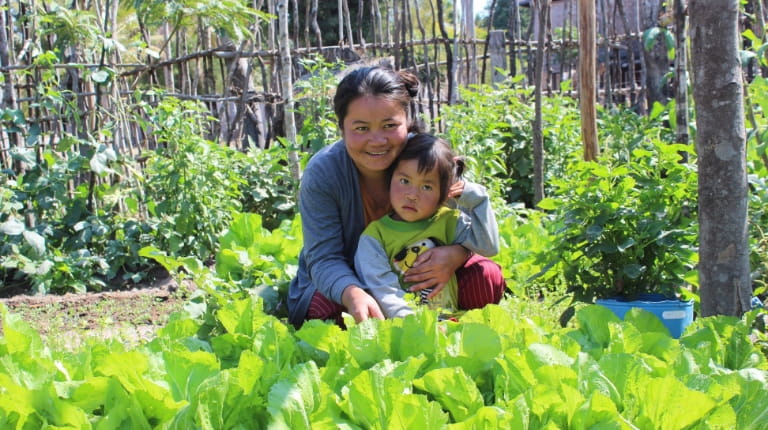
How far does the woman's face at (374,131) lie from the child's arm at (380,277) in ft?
0.90

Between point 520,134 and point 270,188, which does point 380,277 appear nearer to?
point 270,188

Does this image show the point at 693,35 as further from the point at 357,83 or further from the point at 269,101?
the point at 269,101

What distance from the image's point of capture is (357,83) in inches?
89.3

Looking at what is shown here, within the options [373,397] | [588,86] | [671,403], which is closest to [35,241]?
[588,86]

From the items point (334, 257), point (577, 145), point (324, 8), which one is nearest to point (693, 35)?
point (334, 257)

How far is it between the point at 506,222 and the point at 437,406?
2.86 meters

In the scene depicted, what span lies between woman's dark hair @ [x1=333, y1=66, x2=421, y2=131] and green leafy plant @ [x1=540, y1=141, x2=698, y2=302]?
2.37 ft

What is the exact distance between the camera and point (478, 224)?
2.44 m

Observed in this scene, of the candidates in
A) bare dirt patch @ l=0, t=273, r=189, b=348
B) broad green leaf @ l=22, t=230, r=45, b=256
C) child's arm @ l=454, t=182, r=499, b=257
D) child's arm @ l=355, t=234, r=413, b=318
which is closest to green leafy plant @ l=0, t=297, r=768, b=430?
child's arm @ l=355, t=234, r=413, b=318

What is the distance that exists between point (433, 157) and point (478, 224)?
33 centimetres

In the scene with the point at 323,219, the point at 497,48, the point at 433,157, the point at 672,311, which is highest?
the point at 497,48

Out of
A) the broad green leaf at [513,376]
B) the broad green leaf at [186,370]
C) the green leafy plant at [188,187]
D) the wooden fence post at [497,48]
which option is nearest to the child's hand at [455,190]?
the broad green leaf at [513,376]

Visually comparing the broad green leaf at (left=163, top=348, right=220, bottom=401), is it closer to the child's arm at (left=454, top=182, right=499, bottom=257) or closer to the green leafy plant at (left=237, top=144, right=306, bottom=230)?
the child's arm at (left=454, top=182, right=499, bottom=257)

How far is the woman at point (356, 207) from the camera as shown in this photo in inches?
88.7
